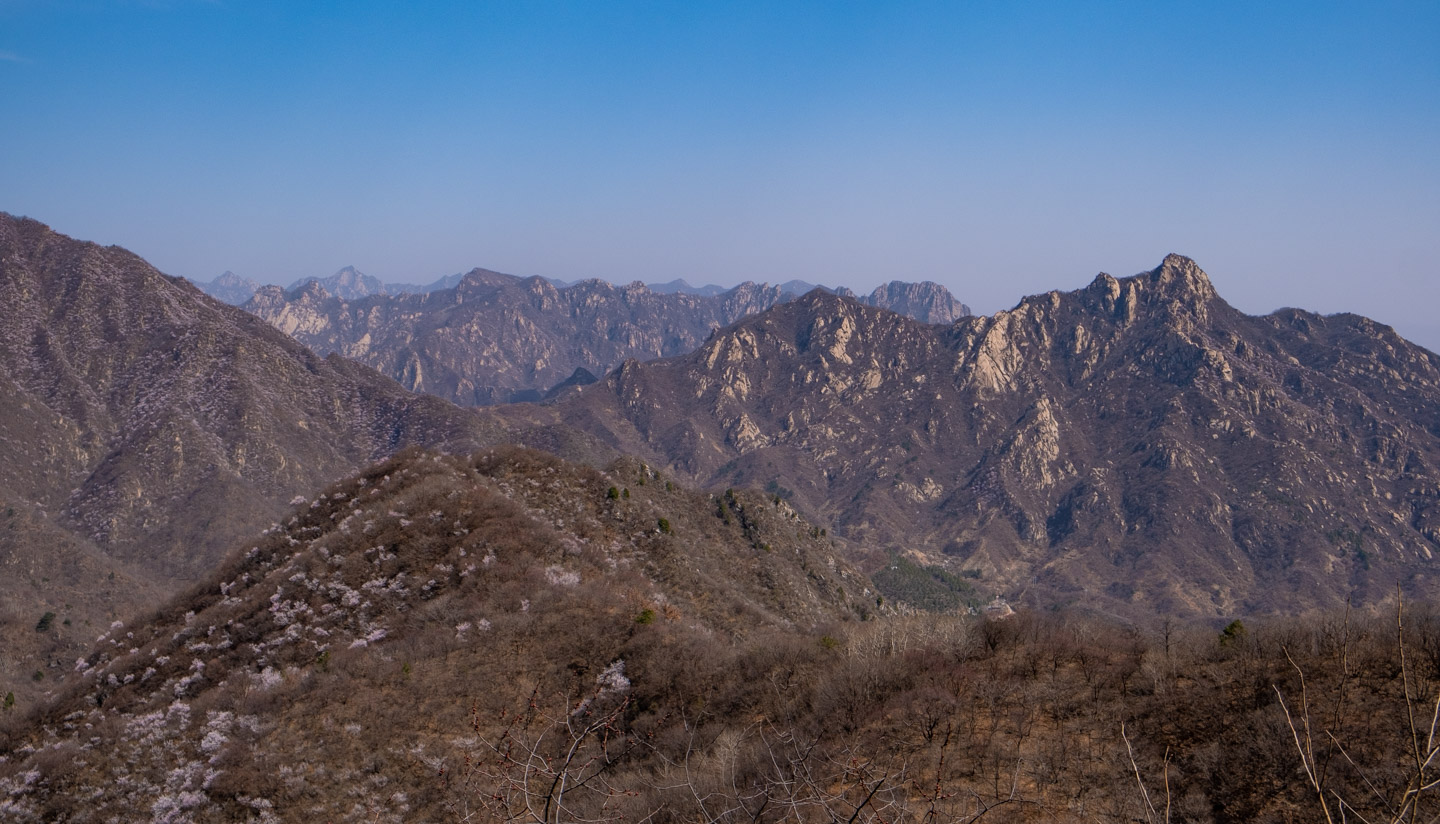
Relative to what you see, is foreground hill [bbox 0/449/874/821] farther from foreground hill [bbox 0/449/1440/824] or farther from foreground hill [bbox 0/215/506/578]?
foreground hill [bbox 0/215/506/578]

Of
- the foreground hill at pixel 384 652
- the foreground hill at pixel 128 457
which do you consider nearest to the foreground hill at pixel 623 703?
the foreground hill at pixel 384 652

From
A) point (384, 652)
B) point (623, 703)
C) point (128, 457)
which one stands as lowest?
point (128, 457)

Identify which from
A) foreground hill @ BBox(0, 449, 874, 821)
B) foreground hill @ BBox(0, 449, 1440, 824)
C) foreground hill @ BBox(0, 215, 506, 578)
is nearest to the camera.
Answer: foreground hill @ BBox(0, 449, 1440, 824)

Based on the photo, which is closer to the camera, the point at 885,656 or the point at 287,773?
the point at 287,773

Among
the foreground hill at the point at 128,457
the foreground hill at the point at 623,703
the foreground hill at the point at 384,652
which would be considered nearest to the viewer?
the foreground hill at the point at 623,703

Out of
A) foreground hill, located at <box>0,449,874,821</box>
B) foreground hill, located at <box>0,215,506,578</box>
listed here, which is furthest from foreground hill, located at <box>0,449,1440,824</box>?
foreground hill, located at <box>0,215,506,578</box>

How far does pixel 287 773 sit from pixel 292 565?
2672cm

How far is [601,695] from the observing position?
43.1 metres

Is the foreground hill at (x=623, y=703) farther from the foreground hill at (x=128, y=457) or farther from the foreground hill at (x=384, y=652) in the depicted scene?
the foreground hill at (x=128, y=457)

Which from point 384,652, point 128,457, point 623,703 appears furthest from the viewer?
point 128,457

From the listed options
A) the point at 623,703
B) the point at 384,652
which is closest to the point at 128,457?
the point at 384,652

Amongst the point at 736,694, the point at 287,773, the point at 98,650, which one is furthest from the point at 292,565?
the point at 736,694

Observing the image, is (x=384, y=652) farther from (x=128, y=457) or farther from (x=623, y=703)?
(x=128, y=457)

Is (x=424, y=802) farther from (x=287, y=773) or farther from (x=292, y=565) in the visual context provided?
(x=292, y=565)
